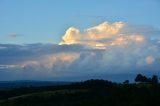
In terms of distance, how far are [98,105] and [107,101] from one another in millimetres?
8200

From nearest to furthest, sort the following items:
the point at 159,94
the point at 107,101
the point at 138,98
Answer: the point at 159,94 < the point at 138,98 < the point at 107,101

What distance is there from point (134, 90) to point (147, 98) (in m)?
39.3

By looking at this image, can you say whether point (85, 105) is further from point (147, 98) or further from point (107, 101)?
point (147, 98)

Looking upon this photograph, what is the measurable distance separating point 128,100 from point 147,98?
15183 millimetres

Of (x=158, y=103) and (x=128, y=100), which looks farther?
(x=128, y=100)

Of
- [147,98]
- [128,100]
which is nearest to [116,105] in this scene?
[128,100]

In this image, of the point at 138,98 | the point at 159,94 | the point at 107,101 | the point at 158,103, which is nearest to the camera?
the point at 158,103

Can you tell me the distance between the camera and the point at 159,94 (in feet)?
523

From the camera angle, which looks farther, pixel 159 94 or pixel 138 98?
pixel 138 98

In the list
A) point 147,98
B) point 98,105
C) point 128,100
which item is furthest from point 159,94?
point 98,105

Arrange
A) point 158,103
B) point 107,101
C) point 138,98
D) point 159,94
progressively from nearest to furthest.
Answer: point 158,103 → point 159,94 → point 138,98 → point 107,101

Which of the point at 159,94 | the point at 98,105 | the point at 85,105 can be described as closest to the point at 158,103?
the point at 159,94

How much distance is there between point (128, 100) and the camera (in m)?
174

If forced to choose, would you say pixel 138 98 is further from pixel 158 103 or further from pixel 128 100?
pixel 158 103
